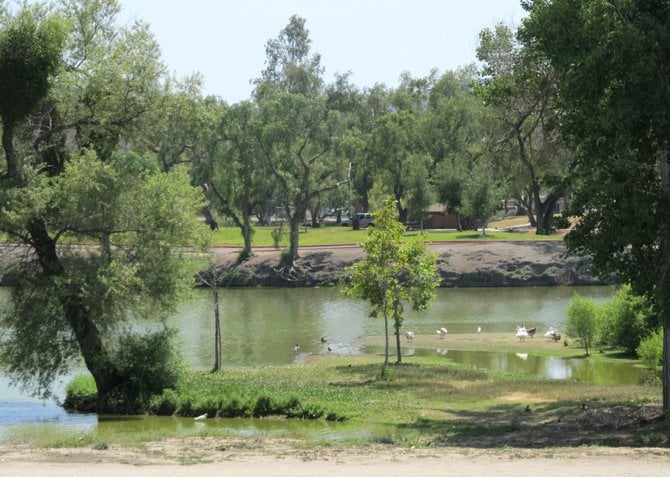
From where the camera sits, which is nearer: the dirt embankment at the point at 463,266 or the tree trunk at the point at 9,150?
the tree trunk at the point at 9,150

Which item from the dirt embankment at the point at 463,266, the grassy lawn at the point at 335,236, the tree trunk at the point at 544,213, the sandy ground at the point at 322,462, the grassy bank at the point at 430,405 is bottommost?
the grassy bank at the point at 430,405

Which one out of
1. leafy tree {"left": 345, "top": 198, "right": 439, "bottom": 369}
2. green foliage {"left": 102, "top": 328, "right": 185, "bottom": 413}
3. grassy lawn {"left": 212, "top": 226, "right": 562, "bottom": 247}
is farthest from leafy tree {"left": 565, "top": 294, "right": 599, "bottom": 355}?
grassy lawn {"left": 212, "top": 226, "right": 562, "bottom": 247}

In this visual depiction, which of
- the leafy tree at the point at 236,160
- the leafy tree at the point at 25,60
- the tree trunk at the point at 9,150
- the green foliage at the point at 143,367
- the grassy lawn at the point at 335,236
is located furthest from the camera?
the grassy lawn at the point at 335,236

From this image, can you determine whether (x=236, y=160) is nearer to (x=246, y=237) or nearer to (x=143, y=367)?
(x=246, y=237)

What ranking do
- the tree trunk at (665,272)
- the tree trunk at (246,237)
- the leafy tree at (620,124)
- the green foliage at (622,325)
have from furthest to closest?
the tree trunk at (246,237)
the green foliage at (622,325)
the tree trunk at (665,272)
the leafy tree at (620,124)

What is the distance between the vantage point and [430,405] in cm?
2892

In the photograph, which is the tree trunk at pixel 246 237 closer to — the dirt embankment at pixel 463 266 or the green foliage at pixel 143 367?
the dirt embankment at pixel 463 266

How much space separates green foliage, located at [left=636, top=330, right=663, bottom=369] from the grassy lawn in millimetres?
46661

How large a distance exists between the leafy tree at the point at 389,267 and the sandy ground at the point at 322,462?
1550 cm

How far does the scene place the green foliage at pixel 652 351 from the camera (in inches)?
1428

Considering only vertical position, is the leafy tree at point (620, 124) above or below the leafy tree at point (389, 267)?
above

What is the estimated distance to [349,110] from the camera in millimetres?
125375

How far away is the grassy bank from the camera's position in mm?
23047

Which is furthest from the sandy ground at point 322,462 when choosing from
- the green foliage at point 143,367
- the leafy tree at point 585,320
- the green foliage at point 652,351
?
the leafy tree at point 585,320
